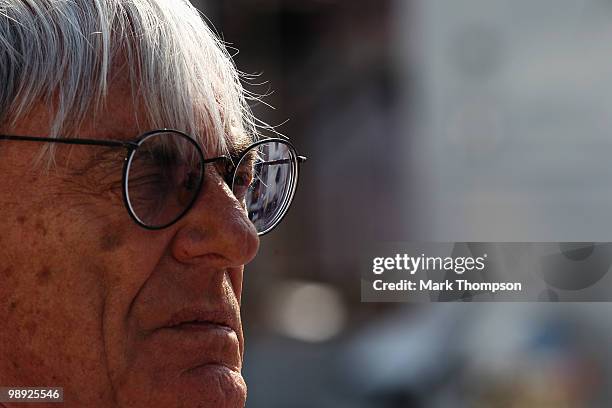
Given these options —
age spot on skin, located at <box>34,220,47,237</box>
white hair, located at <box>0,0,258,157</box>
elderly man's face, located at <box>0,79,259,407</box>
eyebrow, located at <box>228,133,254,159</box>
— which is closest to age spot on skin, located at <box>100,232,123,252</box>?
elderly man's face, located at <box>0,79,259,407</box>

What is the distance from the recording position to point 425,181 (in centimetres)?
892

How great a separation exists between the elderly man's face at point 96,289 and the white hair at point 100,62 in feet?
0.13

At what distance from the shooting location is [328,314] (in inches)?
363

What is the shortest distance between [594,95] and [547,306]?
8.22 ft

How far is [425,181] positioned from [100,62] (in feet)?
23.6

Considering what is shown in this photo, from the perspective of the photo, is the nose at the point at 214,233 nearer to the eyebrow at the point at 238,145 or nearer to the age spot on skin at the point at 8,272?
the eyebrow at the point at 238,145

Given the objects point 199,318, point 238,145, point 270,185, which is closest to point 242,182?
point 238,145

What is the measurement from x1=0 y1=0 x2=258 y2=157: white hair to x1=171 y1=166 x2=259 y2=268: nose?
13 centimetres

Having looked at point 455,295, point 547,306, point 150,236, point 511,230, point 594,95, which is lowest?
point 150,236

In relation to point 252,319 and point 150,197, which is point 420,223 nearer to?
point 252,319

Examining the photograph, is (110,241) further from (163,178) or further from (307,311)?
(307,311)

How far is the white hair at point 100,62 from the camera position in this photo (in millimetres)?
1837

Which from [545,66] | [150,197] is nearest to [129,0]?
[150,197]

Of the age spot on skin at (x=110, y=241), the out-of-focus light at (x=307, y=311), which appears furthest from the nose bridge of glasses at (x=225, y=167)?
the out-of-focus light at (x=307, y=311)
